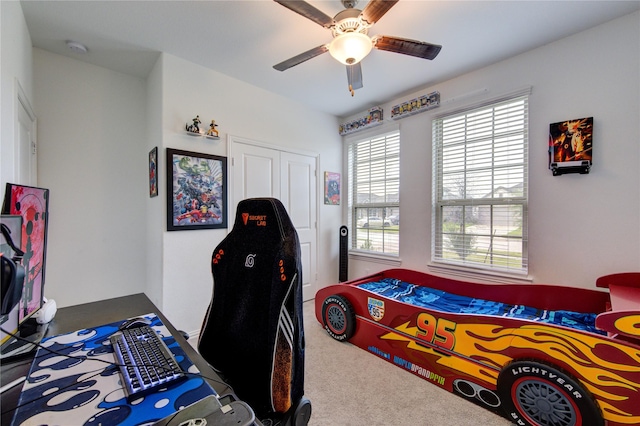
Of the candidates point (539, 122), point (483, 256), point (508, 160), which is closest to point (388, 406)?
point (483, 256)

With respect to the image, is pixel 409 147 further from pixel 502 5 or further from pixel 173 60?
pixel 173 60

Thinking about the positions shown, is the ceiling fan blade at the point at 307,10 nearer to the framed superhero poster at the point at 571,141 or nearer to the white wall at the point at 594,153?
the white wall at the point at 594,153

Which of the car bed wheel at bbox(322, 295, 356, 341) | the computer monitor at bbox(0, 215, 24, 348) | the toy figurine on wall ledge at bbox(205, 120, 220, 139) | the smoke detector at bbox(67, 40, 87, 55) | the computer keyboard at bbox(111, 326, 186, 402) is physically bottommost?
the car bed wheel at bbox(322, 295, 356, 341)

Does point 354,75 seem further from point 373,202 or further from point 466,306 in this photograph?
point 466,306

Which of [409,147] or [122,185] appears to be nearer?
[122,185]

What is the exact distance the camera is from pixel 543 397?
4.81ft

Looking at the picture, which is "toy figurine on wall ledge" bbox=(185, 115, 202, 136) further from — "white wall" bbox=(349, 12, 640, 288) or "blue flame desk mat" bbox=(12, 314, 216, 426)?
"white wall" bbox=(349, 12, 640, 288)

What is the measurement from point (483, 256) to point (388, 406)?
72.2 inches

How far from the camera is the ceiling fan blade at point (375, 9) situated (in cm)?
145

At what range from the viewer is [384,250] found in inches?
144

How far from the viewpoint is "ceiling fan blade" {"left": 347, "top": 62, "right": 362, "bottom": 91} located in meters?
2.09

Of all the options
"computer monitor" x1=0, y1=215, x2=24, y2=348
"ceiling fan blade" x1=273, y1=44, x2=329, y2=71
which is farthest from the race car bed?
"computer monitor" x1=0, y1=215, x2=24, y2=348

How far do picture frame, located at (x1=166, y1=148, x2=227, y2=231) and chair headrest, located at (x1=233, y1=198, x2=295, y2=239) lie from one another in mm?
1641

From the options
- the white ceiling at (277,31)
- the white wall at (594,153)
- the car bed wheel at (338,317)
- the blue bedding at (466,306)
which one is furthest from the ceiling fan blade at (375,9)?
the car bed wheel at (338,317)
